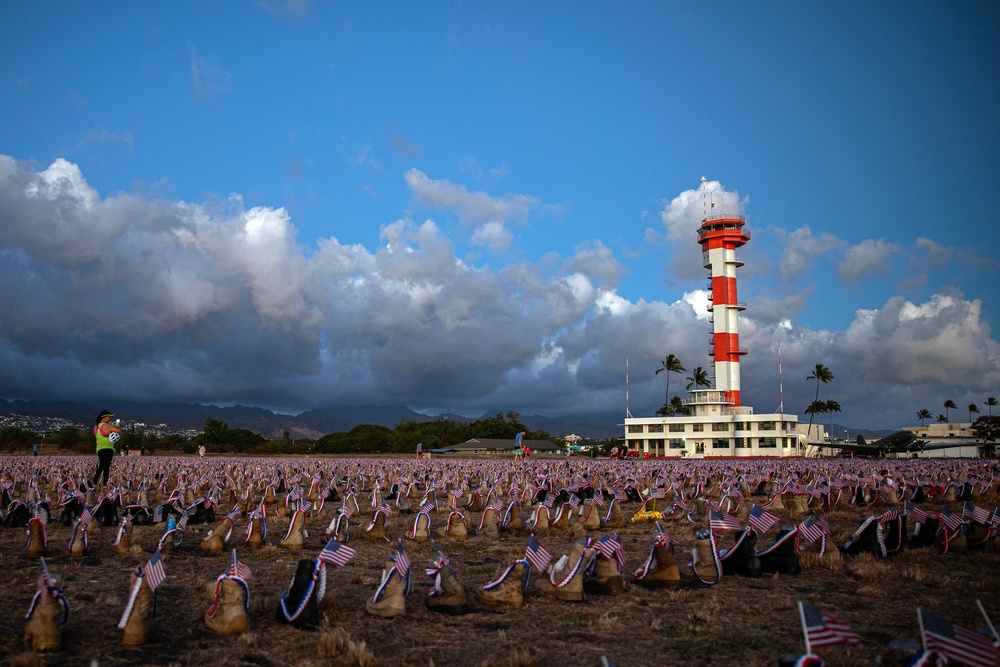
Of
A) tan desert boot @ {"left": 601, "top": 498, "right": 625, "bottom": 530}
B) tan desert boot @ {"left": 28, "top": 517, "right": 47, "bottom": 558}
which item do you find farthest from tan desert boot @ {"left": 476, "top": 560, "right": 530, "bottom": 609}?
tan desert boot @ {"left": 28, "top": 517, "right": 47, "bottom": 558}

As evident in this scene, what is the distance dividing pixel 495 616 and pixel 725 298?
260 feet

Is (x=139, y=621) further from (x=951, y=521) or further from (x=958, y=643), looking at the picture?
(x=951, y=521)

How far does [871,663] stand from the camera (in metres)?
5.36

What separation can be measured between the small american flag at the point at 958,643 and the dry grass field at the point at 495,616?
0.76m

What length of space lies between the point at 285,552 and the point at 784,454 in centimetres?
7349

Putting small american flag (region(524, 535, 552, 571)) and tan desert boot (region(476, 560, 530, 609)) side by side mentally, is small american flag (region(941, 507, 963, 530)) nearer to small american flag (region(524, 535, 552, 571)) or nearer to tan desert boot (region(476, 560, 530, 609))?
small american flag (region(524, 535, 552, 571))

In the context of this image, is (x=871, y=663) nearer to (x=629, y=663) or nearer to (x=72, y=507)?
(x=629, y=663)

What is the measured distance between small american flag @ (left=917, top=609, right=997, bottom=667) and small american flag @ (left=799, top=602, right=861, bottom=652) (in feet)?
1.35

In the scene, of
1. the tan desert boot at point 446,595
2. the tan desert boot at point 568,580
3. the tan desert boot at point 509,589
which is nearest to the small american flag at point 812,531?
the tan desert boot at point 568,580

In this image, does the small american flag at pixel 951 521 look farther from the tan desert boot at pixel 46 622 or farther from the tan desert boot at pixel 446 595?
the tan desert boot at pixel 46 622

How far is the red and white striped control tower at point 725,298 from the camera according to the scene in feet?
265

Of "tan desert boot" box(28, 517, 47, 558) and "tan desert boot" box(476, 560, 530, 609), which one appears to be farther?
"tan desert boot" box(28, 517, 47, 558)

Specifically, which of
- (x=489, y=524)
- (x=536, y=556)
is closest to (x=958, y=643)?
(x=536, y=556)

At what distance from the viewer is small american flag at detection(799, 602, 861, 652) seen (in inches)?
160
